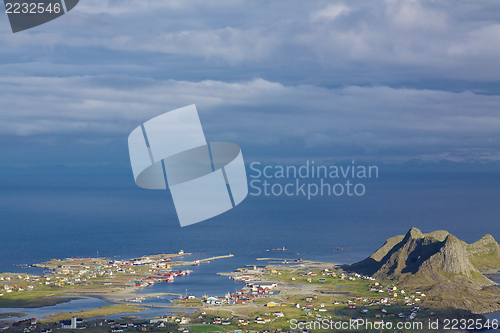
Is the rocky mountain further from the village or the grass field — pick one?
the grass field

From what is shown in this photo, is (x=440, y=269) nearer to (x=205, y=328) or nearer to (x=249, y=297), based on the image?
(x=249, y=297)

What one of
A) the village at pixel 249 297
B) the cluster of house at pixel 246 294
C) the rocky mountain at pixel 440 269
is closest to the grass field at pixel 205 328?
the village at pixel 249 297

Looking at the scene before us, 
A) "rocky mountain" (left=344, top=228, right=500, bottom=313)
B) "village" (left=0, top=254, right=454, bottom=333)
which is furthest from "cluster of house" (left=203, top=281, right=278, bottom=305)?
"rocky mountain" (left=344, top=228, right=500, bottom=313)

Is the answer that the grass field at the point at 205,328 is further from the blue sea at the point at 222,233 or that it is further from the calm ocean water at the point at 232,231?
the calm ocean water at the point at 232,231

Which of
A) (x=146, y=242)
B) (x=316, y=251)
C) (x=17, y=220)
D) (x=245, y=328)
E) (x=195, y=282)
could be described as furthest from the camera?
(x=17, y=220)

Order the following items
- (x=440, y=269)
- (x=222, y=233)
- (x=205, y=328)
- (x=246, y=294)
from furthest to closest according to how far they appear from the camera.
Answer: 1. (x=222, y=233)
2. (x=440, y=269)
3. (x=246, y=294)
4. (x=205, y=328)

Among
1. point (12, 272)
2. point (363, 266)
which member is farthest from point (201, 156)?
point (12, 272)

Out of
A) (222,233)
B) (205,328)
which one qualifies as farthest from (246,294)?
(222,233)

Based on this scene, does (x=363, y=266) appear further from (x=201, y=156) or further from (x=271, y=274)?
(x=201, y=156)
